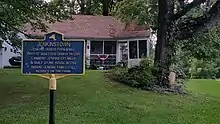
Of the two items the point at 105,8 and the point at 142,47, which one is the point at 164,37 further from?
the point at 105,8

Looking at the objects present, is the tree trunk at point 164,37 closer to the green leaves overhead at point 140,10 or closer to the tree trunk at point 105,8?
the green leaves overhead at point 140,10

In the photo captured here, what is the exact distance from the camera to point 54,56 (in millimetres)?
7539

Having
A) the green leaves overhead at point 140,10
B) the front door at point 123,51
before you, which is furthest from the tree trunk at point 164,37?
the front door at point 123,51

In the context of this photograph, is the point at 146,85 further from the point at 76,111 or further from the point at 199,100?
the point at 76,111

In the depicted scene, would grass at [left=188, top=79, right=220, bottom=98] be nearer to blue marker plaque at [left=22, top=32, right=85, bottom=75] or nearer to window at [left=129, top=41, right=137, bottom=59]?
blue marker plaque at [left=22, top=32, right=85, bottom=75]

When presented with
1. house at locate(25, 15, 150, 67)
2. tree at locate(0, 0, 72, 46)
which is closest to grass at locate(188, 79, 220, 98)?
tree at locate(0, 0, 72, 46)

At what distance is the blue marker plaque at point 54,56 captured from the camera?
750 centimetres

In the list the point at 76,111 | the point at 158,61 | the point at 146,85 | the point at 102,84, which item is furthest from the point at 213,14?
the point at 76,111

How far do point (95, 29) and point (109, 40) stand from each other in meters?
1.72

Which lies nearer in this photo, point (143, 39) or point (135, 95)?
point (135, 95)

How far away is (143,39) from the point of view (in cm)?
3291

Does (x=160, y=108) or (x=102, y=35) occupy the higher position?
(x=102, y=35)

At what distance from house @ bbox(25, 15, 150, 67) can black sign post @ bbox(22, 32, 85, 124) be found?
24.7 metres

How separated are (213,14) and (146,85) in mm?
4019
